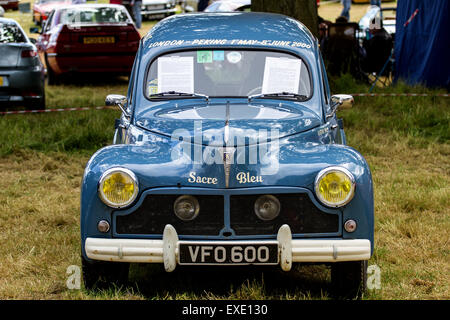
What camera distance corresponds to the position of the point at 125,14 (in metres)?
14.6

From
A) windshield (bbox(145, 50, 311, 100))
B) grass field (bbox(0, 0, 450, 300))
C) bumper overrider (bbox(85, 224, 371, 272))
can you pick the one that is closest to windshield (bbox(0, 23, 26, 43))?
grass field (bbox(0, 0, 450, 300))

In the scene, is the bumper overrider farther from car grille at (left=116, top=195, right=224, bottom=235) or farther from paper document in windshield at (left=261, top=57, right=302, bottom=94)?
paper document in windshield at (left=261, top=57, right=302, bottom=94)

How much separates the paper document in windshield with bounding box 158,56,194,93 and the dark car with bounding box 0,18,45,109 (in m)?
5.55

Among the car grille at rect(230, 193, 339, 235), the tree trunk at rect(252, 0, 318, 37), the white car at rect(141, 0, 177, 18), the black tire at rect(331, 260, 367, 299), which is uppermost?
the car grille at rect(230, 193, 339, 235)

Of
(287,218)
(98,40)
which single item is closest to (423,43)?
(98,40)

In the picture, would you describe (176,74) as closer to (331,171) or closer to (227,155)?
(227,155)

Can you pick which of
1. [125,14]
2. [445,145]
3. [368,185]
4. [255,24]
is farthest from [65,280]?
[125,14]

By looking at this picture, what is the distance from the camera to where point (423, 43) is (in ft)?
39.7

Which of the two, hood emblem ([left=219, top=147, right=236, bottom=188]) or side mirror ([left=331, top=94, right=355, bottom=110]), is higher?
hood emblem ([left=219, top=147, right=236, bottom=188])

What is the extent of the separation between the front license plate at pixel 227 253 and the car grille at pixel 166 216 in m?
0.18

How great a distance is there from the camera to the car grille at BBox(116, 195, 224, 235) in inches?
163

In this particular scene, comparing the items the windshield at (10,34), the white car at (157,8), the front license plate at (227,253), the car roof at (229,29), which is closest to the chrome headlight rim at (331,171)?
the front license plate at (227,253)

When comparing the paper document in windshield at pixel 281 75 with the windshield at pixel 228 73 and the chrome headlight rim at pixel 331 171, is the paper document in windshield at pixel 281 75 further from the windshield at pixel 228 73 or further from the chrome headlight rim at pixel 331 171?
the chrome headlight rim at pixel 331 171

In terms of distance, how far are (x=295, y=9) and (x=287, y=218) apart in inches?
267
